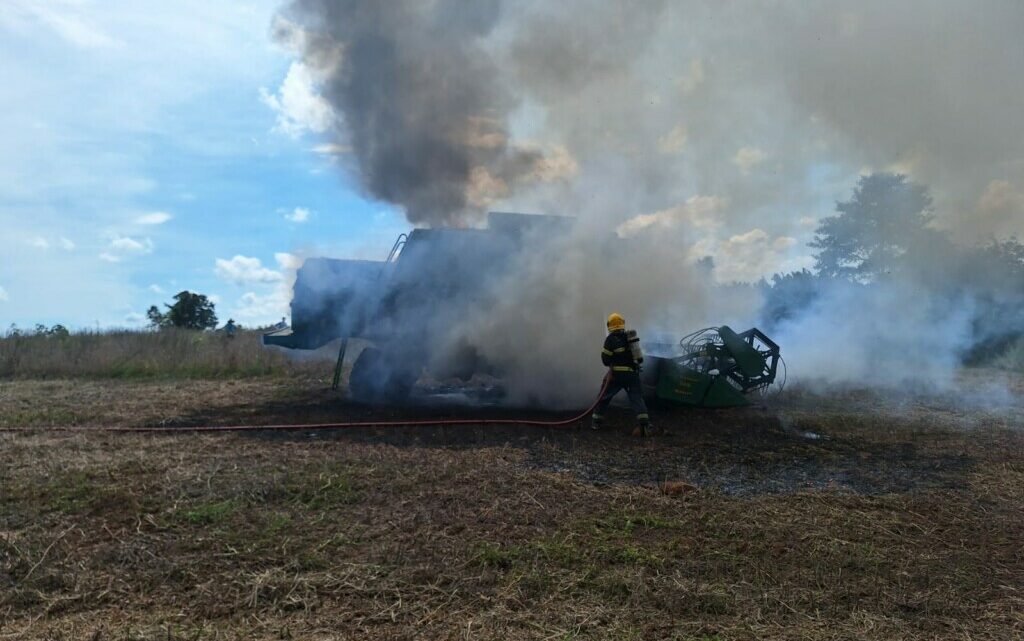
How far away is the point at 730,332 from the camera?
11117 mm

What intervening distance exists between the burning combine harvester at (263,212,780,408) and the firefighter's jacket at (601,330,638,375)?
131 centimetres

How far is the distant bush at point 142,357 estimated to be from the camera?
17141 millimetres

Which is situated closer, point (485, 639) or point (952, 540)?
point (485, 639)

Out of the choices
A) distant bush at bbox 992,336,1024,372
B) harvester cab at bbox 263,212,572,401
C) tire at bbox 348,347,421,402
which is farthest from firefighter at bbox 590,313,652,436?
distant bush at bbox 992,336,1024,372

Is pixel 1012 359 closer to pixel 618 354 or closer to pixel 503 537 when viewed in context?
pixel 618 354

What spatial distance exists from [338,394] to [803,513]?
9345 millimetres

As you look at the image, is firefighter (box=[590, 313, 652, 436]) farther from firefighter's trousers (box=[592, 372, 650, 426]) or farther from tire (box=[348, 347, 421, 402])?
tire (box=[348, 347, 421, 402])

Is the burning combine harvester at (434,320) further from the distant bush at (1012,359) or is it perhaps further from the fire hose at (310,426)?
the distant bush at (1012,359)

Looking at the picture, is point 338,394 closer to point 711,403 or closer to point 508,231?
point 508,231

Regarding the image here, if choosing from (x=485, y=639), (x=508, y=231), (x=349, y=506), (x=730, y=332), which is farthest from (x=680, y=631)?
(x=508, y=231)

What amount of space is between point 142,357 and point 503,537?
16.3m

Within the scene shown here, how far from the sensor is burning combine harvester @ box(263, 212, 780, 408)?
437 inches

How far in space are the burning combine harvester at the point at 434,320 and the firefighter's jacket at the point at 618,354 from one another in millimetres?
1310

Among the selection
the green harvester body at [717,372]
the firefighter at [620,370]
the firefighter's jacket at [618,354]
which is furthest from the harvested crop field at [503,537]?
the green harvester body at [717,372]
